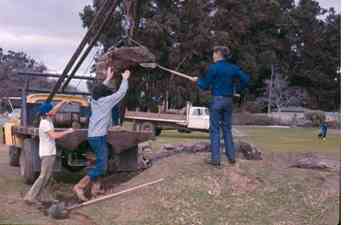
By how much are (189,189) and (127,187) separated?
1.07 meters

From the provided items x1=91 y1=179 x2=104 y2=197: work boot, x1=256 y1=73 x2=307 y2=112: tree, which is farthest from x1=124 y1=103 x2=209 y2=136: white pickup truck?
x1=256 y1=73 x2=307 y2=112: tree

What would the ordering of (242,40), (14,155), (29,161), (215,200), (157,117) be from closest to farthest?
(215,200), (29,161), (14,155), (157,117), (242,40)

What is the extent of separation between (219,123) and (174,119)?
2102 centimetres

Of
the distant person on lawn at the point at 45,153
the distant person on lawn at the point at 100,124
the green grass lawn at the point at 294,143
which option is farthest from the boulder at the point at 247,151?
the green grass lawn at the point at 294,143

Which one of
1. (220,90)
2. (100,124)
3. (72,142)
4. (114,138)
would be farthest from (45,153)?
(220,90)

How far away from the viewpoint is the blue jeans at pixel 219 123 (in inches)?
315

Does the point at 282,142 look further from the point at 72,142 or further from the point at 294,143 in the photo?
the point at 72,142

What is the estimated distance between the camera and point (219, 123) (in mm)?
8125

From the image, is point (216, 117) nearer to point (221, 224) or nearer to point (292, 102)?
point (221, 224)

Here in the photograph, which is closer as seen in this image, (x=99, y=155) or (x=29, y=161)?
(x=99, y=155)

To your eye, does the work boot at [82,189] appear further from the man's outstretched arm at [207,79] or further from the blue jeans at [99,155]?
the man's outstretched arm at [207,79]

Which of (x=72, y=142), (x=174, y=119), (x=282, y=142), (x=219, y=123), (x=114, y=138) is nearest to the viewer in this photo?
(x=219, y=123)

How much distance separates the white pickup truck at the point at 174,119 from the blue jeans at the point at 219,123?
756 inches

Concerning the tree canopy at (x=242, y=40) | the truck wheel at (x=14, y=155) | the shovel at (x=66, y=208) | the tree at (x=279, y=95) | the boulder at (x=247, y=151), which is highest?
the tree canopy at (x=242, y=40)
